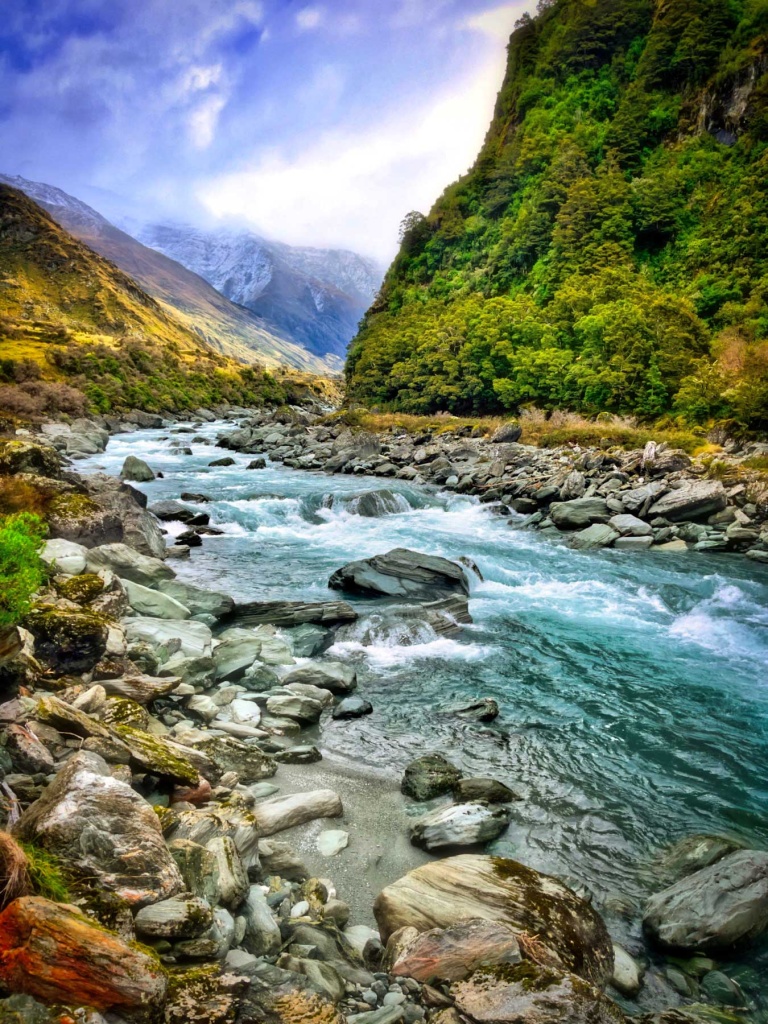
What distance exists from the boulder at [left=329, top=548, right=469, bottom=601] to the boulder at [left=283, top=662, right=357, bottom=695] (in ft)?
15.6

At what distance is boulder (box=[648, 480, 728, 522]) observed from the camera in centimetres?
2231

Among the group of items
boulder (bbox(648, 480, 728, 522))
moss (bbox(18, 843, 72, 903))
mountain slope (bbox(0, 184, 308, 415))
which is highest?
mountain slope (bbox(0, 184, 308, 415))

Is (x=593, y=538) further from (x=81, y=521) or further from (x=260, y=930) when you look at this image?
(x=260, y=930)

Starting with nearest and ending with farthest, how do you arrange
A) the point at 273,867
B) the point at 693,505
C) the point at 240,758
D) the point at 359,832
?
the point at 273,867
the point at 359,832
the point at 240,758
the point at 693,505

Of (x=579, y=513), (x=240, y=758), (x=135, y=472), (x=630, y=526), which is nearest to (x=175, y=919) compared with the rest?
(x=240, y=758)

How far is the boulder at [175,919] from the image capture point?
145 inches

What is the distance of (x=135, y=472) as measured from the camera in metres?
30.3

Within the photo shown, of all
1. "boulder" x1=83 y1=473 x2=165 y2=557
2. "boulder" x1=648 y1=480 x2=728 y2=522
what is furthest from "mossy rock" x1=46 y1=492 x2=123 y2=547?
"boulder" x1=648 y1=480 x2=728 y2=522

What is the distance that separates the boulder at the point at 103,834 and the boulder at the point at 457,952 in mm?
1919

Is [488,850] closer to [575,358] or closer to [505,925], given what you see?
[505,925]

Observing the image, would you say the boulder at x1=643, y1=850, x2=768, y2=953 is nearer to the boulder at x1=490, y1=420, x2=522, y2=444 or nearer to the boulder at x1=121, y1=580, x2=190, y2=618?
the boulder at x1=121, y1=580, x2=190, y2=618

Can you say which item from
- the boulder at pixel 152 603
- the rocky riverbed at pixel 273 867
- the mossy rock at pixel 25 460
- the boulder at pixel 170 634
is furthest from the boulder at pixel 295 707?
the mossy rock at pixel 25 460

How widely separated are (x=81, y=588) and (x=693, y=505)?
2205 cm

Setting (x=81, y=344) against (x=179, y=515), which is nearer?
(x=179, y=515)
